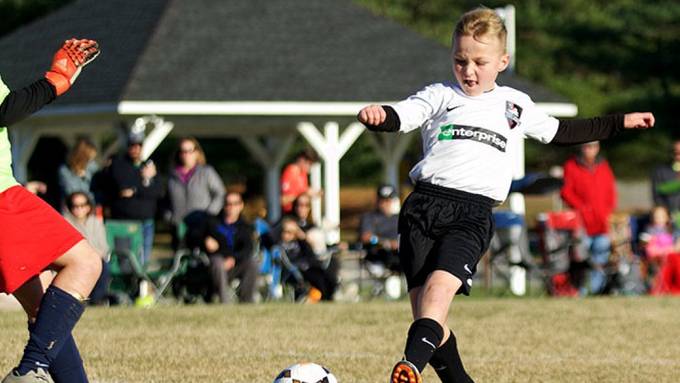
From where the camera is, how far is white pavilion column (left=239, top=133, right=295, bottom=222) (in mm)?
26391

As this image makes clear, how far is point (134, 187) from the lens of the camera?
54.5 feet

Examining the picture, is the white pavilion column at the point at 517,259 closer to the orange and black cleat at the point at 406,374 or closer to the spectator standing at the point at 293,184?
the spectator standing at the point at 293,184


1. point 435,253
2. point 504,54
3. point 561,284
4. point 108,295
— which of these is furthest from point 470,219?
point 561,284

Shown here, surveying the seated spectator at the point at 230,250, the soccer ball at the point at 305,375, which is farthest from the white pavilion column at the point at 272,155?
the soccer ball at the point at 305,375

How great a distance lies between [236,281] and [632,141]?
93.2ft

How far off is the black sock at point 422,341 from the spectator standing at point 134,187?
9.94 meters

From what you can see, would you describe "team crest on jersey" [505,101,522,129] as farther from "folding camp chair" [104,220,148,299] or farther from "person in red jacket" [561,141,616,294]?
"person in red jacket" [561,141,616,294]

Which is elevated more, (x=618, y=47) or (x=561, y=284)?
(x=561, y=284)

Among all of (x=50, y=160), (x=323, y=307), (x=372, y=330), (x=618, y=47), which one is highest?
(x=372, y=330)

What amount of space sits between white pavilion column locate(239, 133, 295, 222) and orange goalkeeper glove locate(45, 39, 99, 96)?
19.2 metres

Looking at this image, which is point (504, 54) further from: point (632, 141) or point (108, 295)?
point (632, 141)

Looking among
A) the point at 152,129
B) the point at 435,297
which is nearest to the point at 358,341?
the point at 435,297

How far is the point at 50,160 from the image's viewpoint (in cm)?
3944

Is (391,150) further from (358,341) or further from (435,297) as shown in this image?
(435,297)
